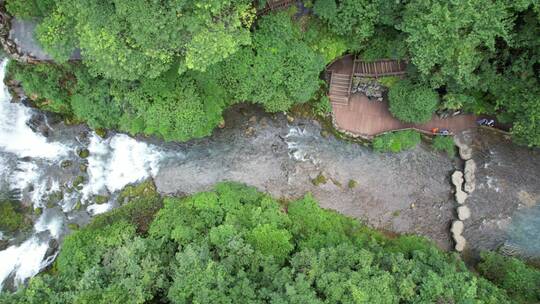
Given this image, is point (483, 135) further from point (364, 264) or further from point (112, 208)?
point (112, 208)

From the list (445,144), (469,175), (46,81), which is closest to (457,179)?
(469,175)

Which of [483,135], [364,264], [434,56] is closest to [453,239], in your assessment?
[483,135]

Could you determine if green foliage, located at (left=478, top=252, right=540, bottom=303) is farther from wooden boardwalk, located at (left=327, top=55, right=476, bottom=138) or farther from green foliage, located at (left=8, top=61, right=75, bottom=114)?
green foliage, located at (left=8, top=61, right=75, bottom=114)

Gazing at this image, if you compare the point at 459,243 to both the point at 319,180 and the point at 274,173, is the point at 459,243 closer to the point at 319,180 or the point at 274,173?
the point at 319,180

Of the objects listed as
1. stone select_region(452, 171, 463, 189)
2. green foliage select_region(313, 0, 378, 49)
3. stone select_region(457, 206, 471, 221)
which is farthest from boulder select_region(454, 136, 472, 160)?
green foliage select_region(313, 0, 378, 49)

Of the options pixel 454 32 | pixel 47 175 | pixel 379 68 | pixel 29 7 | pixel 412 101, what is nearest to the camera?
pixel 454 32

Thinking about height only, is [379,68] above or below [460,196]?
above
